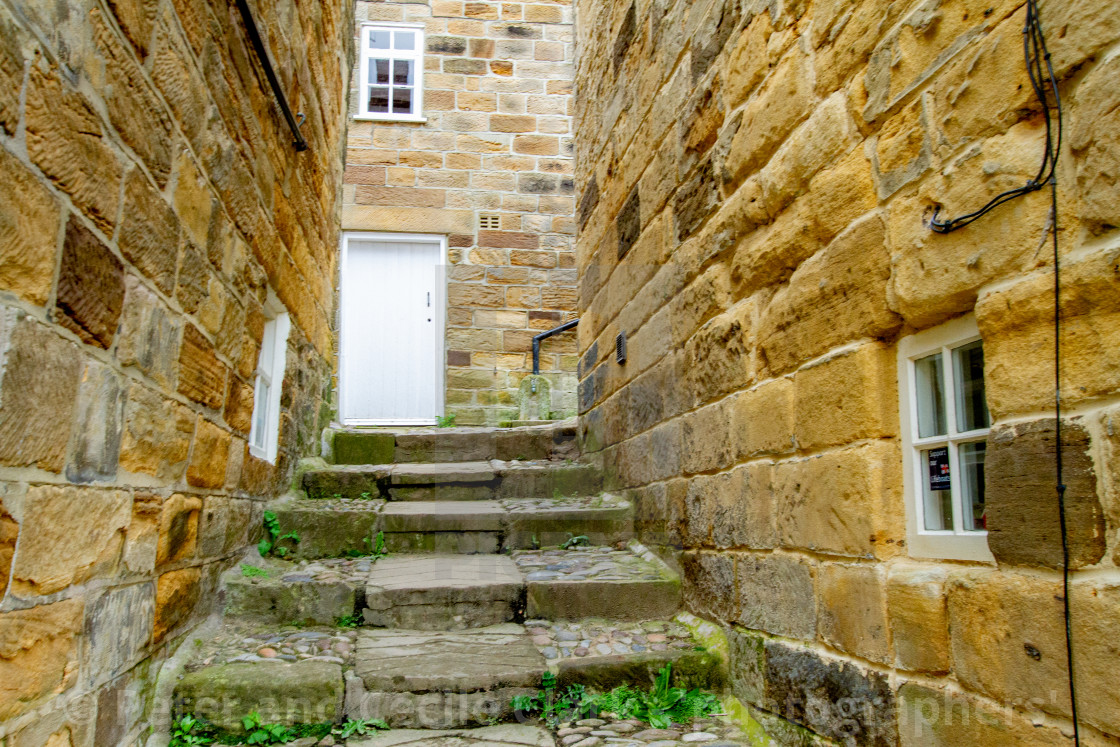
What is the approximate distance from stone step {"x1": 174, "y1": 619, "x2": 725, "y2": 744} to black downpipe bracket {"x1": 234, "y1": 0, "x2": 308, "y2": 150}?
219 centimetres

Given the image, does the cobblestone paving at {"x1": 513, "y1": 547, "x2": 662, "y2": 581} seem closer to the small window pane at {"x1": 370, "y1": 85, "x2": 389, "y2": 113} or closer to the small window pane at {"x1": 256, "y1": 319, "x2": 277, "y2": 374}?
the small window pane at {"x1": 256, "y1": 319, "x2": 277, "y2": 374}

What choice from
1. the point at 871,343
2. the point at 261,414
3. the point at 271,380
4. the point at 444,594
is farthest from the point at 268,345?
the point at 871,343

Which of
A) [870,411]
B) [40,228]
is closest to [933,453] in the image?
[870,411]

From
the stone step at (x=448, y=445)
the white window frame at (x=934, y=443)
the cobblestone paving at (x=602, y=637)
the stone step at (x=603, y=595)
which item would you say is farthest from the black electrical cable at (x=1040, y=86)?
the stone step at (x=448, y=445)

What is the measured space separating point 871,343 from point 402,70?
26.3 feet

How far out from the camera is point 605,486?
465 centimetres

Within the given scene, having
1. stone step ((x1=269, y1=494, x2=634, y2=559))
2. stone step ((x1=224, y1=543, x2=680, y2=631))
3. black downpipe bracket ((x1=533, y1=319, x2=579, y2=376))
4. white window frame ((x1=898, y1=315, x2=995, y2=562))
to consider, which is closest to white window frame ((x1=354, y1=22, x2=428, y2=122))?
black downpipe bracket ((x1=533, y1=319, x2=579, y2=376))

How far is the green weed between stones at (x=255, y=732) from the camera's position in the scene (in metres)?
2.40

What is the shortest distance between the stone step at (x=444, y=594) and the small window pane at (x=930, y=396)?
5.60 ft

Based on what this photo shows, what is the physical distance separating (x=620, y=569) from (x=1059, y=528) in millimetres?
2341

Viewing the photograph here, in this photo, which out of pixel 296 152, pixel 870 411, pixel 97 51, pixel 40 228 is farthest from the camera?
pixel 296 152

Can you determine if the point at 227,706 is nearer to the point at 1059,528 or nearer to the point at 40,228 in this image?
the point at 40,228

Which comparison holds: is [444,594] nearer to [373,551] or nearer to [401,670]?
[401,670]

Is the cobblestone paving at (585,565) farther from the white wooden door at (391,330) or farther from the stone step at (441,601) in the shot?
the white wooden door at (391,330)
